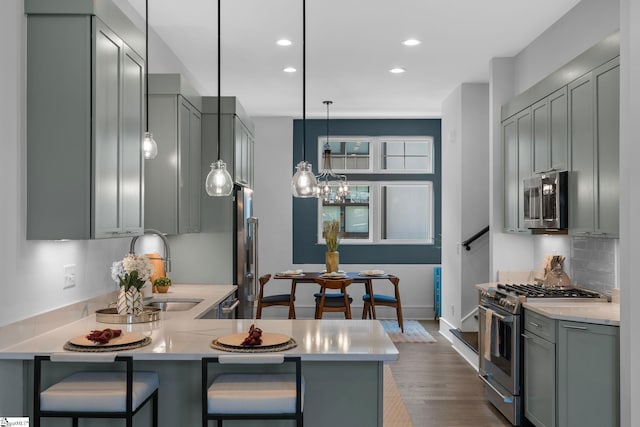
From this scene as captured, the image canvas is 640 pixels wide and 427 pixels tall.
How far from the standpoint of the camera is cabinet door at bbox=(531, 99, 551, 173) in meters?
4.64

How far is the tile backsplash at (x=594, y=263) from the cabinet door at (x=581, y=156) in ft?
0.98

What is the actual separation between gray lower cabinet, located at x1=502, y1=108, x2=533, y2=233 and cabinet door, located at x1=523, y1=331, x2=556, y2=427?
1.26 meters

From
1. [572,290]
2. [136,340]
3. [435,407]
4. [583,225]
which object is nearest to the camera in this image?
[136,340]

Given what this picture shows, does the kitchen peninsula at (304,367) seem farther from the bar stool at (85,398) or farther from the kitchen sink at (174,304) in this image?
the kitchen sink at (174,304)

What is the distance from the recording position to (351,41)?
5.45 meters

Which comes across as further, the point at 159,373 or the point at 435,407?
the point at 435,407

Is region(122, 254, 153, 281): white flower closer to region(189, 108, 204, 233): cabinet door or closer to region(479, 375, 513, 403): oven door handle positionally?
region(189, 108, 204, 233): cabinet door

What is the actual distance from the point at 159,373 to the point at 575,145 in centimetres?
298

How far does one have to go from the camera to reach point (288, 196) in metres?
9.33

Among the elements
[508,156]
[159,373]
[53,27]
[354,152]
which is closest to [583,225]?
[508,156]

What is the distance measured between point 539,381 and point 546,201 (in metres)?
1.28

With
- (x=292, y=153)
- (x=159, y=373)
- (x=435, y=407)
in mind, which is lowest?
(x=435, y=407)

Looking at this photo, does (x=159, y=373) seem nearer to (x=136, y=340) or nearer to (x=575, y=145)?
(x=136, y=340)

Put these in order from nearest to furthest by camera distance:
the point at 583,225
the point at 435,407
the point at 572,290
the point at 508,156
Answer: the point at 583,225 < the point at 572,290 < the point at 435,407 < the point at 508,156
